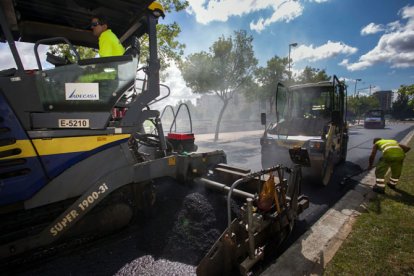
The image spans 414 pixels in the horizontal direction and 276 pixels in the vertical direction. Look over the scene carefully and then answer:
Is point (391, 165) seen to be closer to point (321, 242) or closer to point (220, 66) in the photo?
point (321, 242)

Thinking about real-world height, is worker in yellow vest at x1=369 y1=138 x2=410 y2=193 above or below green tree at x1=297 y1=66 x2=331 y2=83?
below

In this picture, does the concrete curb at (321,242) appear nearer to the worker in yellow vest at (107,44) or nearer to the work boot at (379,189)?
the work boot at (379,189)

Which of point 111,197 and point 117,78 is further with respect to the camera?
point 111,197

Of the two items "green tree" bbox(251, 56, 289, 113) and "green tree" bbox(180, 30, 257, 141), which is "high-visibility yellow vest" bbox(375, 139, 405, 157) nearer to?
"green tree" bbox(180, 30, 257, 141)

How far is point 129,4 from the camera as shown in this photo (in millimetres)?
3018

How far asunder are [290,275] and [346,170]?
655cm

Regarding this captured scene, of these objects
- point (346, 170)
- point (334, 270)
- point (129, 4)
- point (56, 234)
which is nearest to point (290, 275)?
point (334, 270)

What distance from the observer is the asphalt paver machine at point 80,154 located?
229 cm

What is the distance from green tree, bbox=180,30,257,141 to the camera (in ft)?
60.7

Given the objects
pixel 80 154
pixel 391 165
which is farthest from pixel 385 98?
pixel 80 154

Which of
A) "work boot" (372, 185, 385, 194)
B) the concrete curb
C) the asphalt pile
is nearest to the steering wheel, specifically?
the asphalt pile

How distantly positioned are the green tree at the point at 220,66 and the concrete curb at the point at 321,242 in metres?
14.4

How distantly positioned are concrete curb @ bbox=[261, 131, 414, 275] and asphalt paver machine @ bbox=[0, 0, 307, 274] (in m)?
0.33

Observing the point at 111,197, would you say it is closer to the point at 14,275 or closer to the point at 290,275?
the point at 14,275
